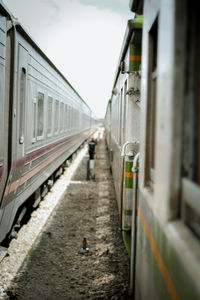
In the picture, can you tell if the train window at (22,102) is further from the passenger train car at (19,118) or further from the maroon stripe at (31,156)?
the maroon stripe at (31,156)

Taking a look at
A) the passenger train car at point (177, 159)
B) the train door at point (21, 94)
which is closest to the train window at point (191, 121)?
the passenger train car at point (177, 159)

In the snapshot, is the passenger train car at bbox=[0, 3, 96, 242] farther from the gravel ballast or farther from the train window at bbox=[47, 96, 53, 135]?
the train window at bbox=[47, 96, 53, 135]

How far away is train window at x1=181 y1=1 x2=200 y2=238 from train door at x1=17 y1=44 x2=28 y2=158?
323 centimetres

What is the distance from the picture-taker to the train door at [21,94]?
174 inches

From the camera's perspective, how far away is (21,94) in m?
4.65

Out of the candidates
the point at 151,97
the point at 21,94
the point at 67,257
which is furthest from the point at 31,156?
the point at 151,97

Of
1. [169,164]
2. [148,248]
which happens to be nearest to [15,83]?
[148,248]

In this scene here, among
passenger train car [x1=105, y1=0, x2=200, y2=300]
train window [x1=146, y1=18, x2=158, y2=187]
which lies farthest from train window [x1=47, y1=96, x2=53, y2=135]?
passenger train car [x1=105, y1=0, x2=200, y2=300]

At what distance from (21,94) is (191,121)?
11.7ft

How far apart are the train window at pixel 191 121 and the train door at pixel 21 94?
3.23m

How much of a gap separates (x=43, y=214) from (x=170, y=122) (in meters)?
5.81

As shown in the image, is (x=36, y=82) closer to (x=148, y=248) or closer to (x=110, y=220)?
(x=110, y=220)

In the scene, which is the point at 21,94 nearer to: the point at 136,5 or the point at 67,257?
the point at 136,5

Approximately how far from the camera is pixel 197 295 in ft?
4.03
